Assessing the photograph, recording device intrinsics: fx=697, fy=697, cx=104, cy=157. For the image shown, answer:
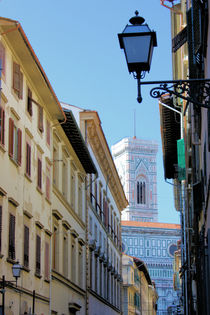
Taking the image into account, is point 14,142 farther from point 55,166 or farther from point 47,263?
point 55,166

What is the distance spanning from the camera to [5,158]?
17484 mm

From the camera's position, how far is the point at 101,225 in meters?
39.5

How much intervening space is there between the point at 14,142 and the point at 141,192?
153 meters

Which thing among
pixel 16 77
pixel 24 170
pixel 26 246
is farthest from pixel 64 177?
pixel 16 77

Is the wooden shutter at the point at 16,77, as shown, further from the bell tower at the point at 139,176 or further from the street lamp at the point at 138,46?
the bell tower at the point at 139,176

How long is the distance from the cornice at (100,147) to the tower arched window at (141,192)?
121135 mm

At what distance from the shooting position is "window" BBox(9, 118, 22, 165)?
18078mm

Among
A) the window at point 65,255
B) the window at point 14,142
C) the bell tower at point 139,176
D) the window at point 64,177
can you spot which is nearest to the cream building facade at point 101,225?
the window at point 64,177

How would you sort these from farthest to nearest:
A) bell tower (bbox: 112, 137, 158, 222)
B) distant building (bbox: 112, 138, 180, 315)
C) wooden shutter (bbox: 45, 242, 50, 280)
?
1. bell tower (bbox: 112, 137, 158, 222)
2. distant building (bbox: 112, 138, 180, 315)
3. wooden shutter (bbox: 45, 242, 50, 280)

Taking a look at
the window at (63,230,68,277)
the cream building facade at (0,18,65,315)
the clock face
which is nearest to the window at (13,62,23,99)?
the cream building facade at (0,18,65,315)

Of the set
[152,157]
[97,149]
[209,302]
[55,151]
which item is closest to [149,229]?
[152,157]

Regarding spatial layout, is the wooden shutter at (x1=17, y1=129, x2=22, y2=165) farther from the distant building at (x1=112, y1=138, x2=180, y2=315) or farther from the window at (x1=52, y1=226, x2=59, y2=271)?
the distant building at (x1=112, y1=138, x2=180, y2=315)

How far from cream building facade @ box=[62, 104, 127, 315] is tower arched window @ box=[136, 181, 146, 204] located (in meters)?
120

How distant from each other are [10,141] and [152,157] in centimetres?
15396
